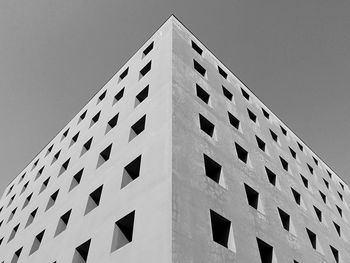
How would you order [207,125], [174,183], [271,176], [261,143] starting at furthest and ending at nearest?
1. [261,143]
2. [271,176]
3. [207,125]
4. [174,183]

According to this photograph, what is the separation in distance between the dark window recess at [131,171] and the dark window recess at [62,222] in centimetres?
462

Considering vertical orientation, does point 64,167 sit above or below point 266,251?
above

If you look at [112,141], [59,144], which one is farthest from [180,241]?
[59,144]

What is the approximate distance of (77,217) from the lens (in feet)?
48.4

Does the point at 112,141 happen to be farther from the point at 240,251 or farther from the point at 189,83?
the point at 240,251

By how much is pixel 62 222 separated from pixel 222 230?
9.31 meters

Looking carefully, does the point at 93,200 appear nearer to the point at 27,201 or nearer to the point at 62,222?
the point at 62,222

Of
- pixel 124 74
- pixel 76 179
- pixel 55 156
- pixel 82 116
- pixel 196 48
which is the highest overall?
pixel 196 48

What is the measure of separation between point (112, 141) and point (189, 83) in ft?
18.0

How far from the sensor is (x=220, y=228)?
40.4 feet

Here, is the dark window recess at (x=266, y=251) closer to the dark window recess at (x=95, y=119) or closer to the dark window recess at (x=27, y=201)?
the dark window recess at (x=95, y=119)

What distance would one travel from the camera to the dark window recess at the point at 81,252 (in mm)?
12836

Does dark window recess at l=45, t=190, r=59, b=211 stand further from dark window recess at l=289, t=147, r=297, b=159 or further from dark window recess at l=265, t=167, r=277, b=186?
dark window recess at l=289, t=147, r=297, b=159

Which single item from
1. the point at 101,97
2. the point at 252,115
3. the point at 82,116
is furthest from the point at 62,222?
the point at 252,115
